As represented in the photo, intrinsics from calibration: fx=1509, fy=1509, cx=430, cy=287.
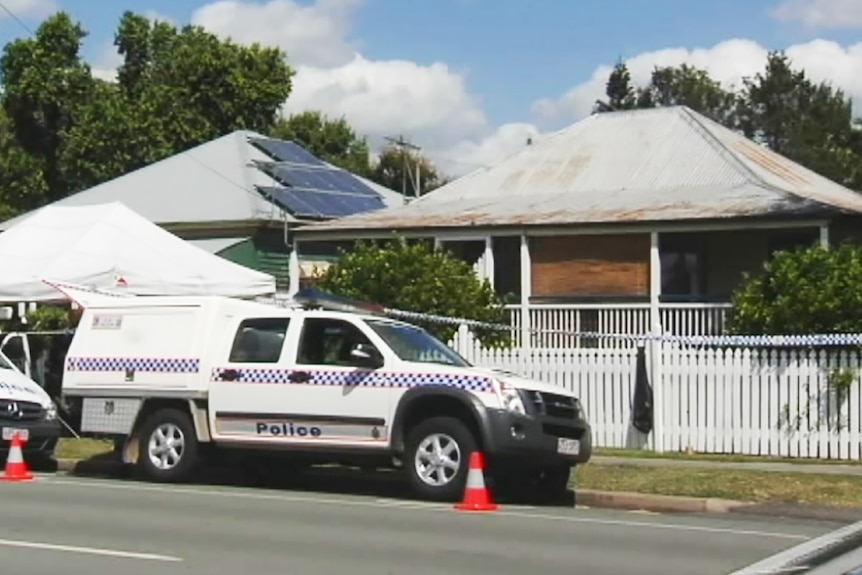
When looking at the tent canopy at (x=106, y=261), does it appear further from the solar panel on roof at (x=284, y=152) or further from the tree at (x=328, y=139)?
the tree at (x=328, y=139)

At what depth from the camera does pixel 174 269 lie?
22.0m

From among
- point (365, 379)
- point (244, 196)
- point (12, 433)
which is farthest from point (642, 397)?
point (244, 196)

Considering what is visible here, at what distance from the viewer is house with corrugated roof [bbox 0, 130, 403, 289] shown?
117 feet

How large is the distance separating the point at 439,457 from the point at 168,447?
11.1ft

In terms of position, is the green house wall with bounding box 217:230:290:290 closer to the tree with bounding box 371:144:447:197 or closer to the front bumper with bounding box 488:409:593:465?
the front bumper with bounding box 488:409:593:465

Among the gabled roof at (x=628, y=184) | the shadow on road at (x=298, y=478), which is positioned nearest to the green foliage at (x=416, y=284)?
the gabled roof at (x=628, y=184)

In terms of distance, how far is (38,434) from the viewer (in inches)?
695

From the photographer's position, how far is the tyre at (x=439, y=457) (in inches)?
570

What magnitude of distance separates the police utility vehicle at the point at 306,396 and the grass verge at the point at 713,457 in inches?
125

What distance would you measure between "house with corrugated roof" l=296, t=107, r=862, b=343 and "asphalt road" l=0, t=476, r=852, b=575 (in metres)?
10.9

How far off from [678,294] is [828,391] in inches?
373

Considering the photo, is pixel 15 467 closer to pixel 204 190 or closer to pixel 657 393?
pixel 657 393

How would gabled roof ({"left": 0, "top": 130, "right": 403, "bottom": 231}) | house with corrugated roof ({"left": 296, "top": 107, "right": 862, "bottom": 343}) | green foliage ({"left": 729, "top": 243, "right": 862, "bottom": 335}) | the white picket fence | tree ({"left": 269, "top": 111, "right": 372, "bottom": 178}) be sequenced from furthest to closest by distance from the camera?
1. tree ({"left": 269, "top": 111, "right": 372, "bottom": 178})
2. gabled roof ({"left": 0, "top": 130, "right": 403, "bottom": 231})
3. house with corrugated roof ({"left": 296, "top": 107, "right": 862, "bottom": 343})
4. green foliage ({"left": 729, "top": 243, "right": 862, "bottom": 335})
5. the white picket fence

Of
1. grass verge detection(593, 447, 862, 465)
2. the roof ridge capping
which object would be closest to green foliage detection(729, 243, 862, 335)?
grass verge detection(593, 447, 862, 465)
